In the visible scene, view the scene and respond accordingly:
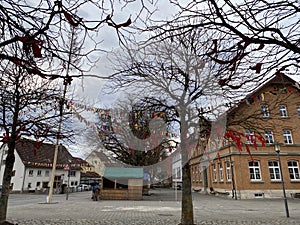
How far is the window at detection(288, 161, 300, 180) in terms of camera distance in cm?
2308

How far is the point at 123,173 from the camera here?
852 inches

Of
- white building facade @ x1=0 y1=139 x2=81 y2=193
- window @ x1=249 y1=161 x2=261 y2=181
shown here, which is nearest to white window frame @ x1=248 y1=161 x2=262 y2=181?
window @ x1=249 y1=161 x2=261 y2=181

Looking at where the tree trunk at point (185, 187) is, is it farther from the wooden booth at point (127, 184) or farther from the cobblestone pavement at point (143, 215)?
the wooden booth at point (127, 184)

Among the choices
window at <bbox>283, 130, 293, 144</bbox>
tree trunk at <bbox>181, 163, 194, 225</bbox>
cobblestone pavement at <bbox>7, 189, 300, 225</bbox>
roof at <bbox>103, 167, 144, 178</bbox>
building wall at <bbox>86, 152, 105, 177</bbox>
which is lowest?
cobblestone pavement at <bbox>7, 189, 300, 225</bbox>

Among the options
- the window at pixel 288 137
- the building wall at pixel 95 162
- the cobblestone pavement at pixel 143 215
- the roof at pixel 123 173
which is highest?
the window at pixel 288 137

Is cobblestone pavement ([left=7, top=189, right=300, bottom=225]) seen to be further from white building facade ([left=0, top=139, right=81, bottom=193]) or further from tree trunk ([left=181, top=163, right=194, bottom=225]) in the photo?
white building facade ([left=0, top=139, right=81, bottom=193])

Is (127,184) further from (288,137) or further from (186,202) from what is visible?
(288,137)

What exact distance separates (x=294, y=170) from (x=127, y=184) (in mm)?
16051

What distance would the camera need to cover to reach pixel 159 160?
1068 inches

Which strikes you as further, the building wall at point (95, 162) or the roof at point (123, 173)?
the building wall at point (95, 162)

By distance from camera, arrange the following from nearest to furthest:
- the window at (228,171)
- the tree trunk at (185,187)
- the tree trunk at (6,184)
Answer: the tree trunk at (6,184) → the tree trunk at (185,187) → the window at (228,171)

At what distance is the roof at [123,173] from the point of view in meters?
21.4

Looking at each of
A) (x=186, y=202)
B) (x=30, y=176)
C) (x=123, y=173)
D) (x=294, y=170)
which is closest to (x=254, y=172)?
(x=294, y=170)

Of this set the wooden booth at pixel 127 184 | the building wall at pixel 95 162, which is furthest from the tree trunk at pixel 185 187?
the building wall at pixel 95 162
